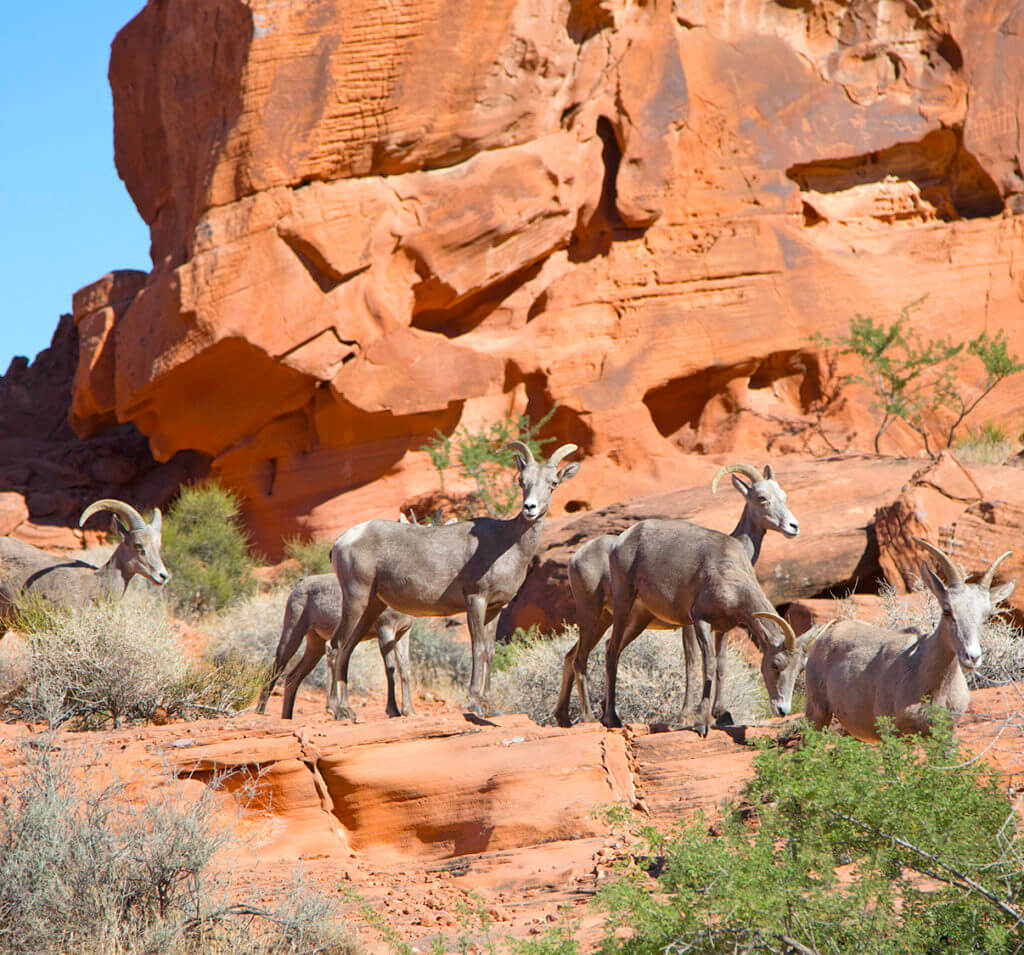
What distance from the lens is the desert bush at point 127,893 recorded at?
5301mm

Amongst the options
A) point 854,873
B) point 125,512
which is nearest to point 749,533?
point 854,873

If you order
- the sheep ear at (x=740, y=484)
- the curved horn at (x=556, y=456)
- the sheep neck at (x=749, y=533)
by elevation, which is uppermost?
the curved horn at (x=556, y=456)

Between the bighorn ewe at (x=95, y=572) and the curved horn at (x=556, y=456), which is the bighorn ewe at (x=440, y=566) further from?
the bighorn ewe at (x=95, y=572)

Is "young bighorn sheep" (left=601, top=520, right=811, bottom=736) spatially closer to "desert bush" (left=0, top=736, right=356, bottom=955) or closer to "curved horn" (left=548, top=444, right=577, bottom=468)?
"curved horn" (left=548, top=444, right=577, bottom=468)

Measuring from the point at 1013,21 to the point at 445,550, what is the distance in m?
20.1

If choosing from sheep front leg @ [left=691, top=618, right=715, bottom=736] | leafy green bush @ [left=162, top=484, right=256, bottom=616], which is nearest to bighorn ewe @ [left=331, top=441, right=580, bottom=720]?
sheep front leg @ [left=691, top=618, right=715, bottom=736]

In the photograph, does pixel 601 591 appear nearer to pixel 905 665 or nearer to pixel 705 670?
pixel 705 670

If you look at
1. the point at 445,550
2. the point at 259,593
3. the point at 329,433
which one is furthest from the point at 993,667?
the point at 329,433

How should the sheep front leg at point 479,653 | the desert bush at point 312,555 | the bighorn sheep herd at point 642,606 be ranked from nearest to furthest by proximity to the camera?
the bighorn sheep herd at point 642,606
the sheep front leg at point 479,653
the desert bush at point 312,555

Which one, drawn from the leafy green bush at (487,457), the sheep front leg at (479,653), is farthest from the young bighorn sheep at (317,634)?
the leafy green bush at (487,457)

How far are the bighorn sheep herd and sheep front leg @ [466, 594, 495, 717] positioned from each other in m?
0.01

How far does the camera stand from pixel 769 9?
2303 centimetres

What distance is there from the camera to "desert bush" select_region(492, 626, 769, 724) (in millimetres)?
10266

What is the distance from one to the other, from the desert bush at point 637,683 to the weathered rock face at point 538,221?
908cm
